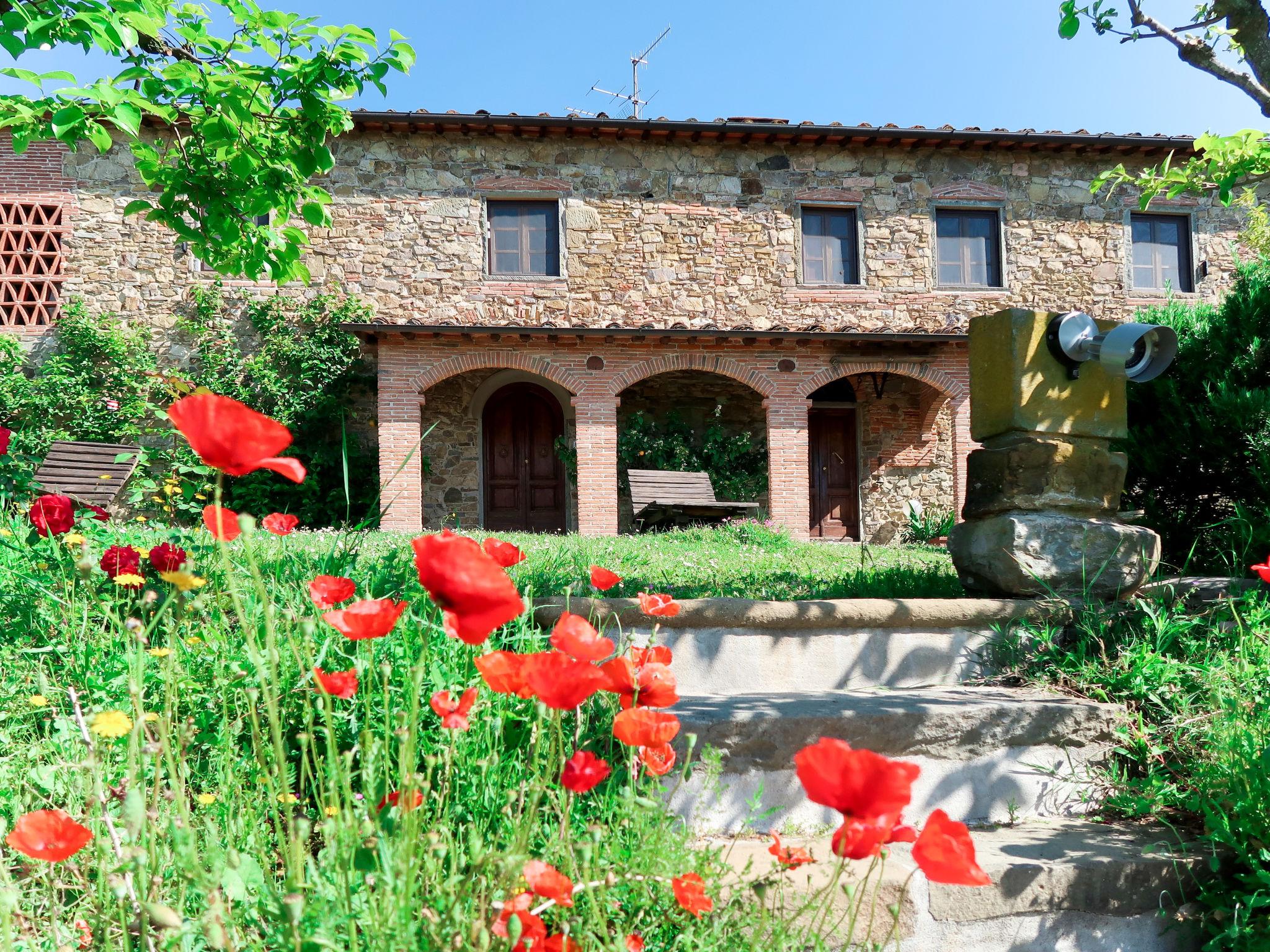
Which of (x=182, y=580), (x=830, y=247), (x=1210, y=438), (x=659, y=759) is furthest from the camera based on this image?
(x=830, y=247)

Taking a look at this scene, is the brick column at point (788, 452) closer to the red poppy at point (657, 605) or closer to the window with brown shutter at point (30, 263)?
the red poppy at point (657, 605)

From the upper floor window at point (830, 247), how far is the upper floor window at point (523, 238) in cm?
350

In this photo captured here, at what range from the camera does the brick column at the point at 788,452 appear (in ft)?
34.6

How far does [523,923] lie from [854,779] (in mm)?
452

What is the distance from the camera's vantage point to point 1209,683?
2.33 m

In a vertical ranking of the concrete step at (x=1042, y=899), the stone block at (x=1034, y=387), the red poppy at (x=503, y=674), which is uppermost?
the stone block at (x=1034, y=387)

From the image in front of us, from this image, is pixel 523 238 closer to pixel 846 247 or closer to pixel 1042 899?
pixel 846 247

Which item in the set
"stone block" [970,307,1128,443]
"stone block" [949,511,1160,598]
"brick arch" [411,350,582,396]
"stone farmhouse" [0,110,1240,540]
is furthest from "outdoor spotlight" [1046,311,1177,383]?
"brick arch" [411,350,582,396]

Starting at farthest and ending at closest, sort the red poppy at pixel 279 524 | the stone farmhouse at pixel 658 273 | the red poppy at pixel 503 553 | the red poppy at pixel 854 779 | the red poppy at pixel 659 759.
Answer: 1. the stone farmhouse at pixel 658 273
2. the red poppy at pixel 279 524
3. the red poppy at pixel 503 553
4. the red poppy at pixel 659 759
5. the red poppy at pixel 854 779

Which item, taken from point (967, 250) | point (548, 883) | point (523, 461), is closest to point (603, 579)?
point (548, 883)

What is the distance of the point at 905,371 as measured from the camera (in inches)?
432

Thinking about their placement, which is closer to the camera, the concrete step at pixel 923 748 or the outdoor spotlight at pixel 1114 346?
the concrete step at pixel 923 748

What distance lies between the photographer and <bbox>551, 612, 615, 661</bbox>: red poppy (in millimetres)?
1131

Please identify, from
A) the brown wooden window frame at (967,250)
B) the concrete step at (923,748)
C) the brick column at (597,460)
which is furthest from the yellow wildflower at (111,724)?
the brown wooden window frame at (967,250)
